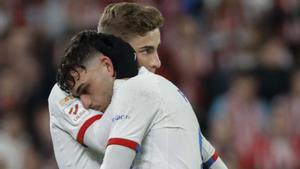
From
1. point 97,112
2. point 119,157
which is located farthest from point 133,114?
point 97,112

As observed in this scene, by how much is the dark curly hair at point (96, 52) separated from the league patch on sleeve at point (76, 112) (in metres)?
0.14

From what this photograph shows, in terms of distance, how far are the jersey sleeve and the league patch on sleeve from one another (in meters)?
0.26

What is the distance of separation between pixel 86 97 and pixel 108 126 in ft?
0.58

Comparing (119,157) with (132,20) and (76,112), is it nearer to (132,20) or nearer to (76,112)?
(76,112)

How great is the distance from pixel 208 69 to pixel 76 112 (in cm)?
632

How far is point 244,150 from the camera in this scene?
9.36 meters

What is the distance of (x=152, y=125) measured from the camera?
13.7ft

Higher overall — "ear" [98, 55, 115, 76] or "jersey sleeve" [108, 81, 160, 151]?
"ear" [98, 55, 115, 76]

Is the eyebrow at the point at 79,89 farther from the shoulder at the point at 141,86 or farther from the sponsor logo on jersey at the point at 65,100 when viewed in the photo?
the shoulder at the point at 141,86

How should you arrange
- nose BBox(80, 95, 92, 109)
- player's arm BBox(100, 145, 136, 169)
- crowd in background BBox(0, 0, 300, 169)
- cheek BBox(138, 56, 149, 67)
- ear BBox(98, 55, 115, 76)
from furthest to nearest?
crowd in background BBox(0, 0, 300, 169) < cheek BBox(138, 56, 149, 67) < nose BBox(80, 95, 92, 109) < ear BBox(98, 55, 115, 76) < player's arm BBox(100, 145, 136, 169)

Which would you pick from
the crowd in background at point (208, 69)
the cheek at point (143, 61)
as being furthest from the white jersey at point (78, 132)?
the crowd in background at point (208, 69)

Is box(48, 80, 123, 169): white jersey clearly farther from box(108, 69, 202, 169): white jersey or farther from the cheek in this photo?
the cheek

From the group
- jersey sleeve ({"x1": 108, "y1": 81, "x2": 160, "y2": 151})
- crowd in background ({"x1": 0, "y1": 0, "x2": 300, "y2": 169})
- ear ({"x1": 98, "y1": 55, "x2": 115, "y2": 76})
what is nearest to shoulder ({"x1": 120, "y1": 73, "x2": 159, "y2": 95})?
jersey sleeve ({"x1": 108, "y1": 81, "x2": 160, "y2": 151})

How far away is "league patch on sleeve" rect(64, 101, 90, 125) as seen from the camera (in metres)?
4.40
